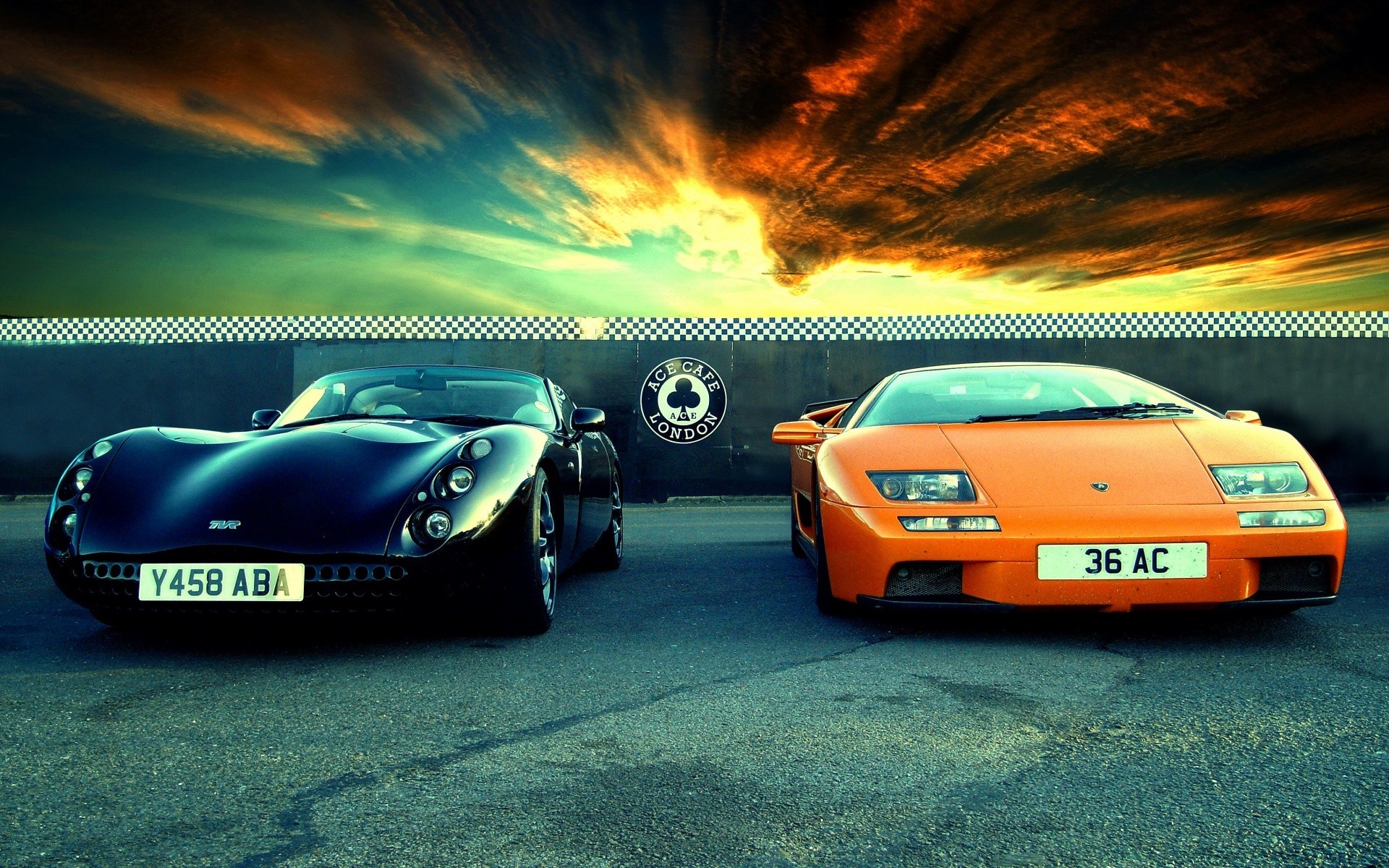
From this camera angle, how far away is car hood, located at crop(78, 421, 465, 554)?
122 inches

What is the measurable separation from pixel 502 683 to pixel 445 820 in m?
1.04

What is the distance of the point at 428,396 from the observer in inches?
186

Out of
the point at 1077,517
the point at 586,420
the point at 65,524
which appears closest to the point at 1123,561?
the point at 1077,517

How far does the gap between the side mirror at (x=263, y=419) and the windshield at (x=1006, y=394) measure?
2.47 meters

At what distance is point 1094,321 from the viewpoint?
33.3 feet

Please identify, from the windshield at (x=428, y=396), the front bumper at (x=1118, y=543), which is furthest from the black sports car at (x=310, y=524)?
the front bumper at (x=1118, y=543)

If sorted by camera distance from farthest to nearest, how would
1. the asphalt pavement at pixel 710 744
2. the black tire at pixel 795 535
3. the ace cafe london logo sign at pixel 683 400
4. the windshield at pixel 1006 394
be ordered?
the ace cafe london logo sign at pixel 683 400 → the black tire at pixel 795 535 → the windshield at pixel 1006 394 → the asphalt pavement at pixel 710 744

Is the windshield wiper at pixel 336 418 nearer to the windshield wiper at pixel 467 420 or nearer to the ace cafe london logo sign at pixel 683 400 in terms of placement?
the windshield wiper at pixel 467 420

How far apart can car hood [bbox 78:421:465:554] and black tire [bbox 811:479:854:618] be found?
1.39 m

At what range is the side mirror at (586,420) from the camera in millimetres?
4574

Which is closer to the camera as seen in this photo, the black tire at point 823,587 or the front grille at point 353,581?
the front grille at point 353,581

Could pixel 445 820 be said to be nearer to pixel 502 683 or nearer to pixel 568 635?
pixel 502 683

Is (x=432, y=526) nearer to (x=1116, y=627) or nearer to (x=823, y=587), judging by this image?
(x=823, y=587)

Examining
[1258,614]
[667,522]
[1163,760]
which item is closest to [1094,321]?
[667,522]
